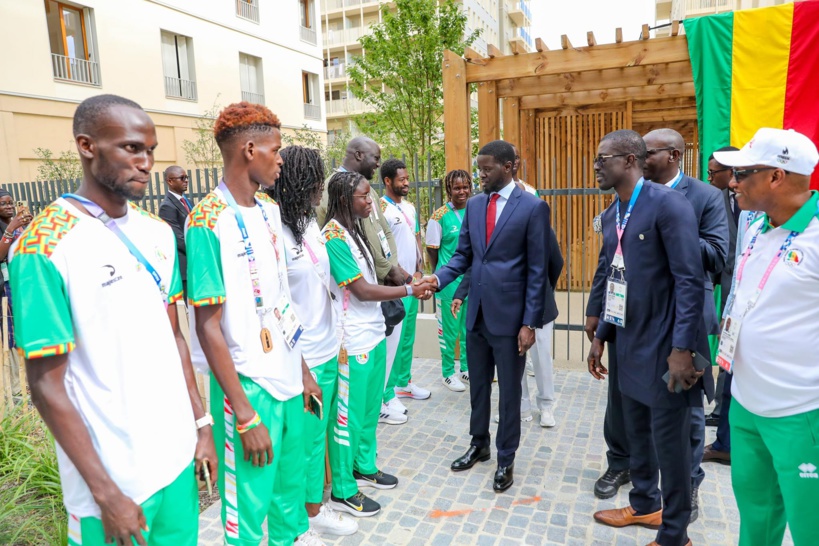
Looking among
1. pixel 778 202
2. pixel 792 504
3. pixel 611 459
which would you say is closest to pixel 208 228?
pixel 778 202

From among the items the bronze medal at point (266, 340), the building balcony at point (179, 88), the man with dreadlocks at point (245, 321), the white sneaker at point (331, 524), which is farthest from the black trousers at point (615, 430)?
the building balcony at point (179, 88)

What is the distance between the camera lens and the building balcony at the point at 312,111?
24.3m

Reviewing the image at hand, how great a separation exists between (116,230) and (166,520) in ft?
3.18

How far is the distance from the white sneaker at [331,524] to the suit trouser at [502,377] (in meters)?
1.14

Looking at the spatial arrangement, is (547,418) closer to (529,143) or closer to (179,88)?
(529,143)

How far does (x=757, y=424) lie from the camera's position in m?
2.26

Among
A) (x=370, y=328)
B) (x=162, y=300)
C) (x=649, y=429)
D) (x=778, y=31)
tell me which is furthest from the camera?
(x=778, y=31)

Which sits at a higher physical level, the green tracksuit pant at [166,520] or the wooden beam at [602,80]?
the wooden beam at [602,80]

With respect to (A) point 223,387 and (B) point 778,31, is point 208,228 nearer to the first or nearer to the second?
(A) point 223,387

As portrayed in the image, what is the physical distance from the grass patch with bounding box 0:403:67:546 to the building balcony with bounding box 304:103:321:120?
21764mm

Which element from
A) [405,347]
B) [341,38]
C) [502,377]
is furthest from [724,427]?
[341,38]

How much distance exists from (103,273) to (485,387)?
2.90 meters

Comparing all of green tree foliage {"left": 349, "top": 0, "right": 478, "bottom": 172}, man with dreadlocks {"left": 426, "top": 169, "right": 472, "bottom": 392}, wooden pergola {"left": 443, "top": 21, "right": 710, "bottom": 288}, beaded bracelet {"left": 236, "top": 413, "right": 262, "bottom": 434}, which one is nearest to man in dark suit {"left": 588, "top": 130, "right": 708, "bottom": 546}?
beaded bracelet {"left": 236, "top": 413, "right": 262, "bottom": 434}

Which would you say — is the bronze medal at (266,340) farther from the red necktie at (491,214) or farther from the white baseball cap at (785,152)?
the white baseball cap at (785,152)
